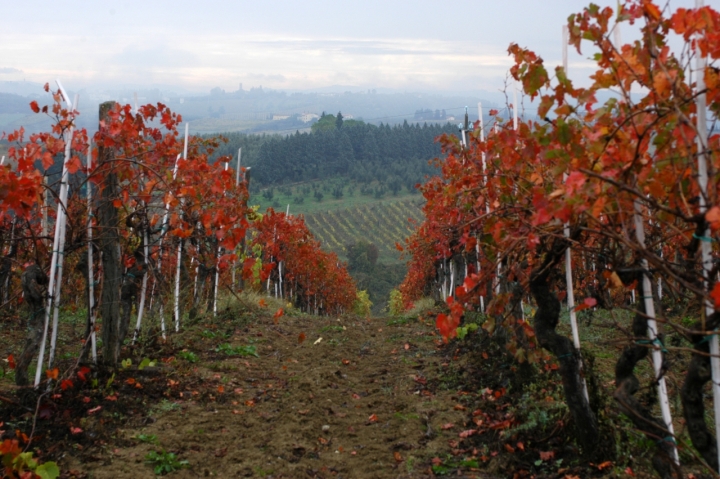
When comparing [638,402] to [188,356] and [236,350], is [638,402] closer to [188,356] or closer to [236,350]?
[188,356]

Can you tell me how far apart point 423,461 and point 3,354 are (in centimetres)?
555

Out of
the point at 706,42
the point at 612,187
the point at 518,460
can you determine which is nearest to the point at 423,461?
the point at 518,460

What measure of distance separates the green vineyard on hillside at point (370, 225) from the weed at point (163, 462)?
49518 millimetres

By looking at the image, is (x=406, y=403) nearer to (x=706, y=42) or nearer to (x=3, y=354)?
(x=706, y=42)

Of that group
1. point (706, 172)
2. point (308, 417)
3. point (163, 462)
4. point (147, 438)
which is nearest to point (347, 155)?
point (308, 417)

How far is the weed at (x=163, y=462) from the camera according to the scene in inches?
169

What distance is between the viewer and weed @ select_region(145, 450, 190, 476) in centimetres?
429

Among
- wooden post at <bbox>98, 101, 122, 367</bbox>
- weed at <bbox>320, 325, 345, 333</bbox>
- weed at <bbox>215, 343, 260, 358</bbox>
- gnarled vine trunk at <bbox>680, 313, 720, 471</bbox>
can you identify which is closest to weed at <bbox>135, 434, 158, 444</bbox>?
wooden post at <bbox>98, 101, 122, 367</bbox>

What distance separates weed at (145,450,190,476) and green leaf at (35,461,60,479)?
27.3 inches

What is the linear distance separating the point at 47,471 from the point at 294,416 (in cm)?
230

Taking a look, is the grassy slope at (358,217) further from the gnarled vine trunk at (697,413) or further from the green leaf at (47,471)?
the gnarled vine trunk at (697,413)

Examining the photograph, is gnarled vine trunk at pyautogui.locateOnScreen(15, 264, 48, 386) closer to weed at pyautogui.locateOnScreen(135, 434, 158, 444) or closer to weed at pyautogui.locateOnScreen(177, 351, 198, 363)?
weed at pyautogui.locateOnScreen(135, 434, 158, 444)

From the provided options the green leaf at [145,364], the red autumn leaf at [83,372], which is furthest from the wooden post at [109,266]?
the red autumn leaf at [83,372]

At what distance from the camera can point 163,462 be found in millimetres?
4375
